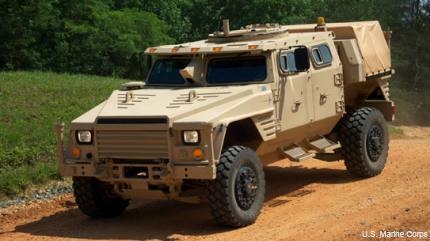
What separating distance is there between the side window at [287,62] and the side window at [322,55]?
2.17 ft

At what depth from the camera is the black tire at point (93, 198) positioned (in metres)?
9.68

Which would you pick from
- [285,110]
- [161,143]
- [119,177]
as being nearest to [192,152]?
[161,143]

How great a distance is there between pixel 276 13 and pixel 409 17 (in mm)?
6443

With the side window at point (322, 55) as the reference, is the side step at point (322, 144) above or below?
below

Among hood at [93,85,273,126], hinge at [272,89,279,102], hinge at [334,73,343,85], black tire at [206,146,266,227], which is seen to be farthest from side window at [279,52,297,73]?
black tire at [206,146,266,227]

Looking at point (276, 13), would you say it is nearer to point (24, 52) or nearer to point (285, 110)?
point (24, 52)

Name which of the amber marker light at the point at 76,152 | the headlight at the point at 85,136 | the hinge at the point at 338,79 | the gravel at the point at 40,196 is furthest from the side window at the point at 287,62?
the gravel at the point at 40,196

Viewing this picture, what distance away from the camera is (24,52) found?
2773 cm

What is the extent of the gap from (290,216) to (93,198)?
2699 mm

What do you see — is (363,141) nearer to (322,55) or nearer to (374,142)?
(374,142)

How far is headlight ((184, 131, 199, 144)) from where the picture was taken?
8664mm

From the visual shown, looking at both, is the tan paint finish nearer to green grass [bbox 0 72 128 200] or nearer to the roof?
the roof

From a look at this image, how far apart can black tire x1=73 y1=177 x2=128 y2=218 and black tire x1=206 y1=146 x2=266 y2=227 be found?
5.69ft

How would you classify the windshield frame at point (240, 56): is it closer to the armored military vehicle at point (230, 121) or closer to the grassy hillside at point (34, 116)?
the armored military vehicle at point (230, 121)
